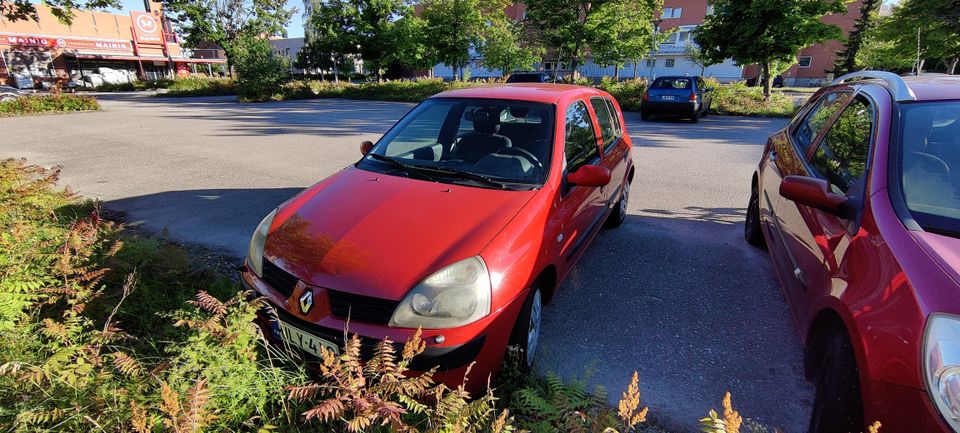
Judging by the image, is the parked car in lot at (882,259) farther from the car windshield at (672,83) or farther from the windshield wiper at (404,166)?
the car windshield at (672,83)

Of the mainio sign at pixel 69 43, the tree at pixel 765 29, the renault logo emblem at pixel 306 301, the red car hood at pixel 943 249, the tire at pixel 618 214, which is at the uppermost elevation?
the mainio sign at pixel 69 43

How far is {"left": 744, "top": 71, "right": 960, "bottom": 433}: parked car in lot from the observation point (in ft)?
4.66

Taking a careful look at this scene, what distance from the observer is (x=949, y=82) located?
102 inches

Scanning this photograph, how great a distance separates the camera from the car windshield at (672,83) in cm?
1470

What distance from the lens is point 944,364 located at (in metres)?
1.35

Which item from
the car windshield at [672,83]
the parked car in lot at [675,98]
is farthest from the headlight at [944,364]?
the car windshield at [672,83]

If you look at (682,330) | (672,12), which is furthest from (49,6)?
(672,12)

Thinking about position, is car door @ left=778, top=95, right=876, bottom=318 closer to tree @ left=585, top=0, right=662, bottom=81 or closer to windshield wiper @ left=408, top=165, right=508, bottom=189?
windshield wiper @ left=408, top=165, right=508, bottom=189

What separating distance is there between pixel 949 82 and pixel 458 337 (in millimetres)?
3163

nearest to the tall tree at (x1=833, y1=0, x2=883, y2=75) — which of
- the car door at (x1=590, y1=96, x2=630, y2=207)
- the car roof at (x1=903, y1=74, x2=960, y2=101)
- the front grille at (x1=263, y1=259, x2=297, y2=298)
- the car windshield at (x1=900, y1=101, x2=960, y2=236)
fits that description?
the car door at (x1=590, y1=96, x2=630, y2=207)

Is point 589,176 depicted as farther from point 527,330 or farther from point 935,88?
point 935,88

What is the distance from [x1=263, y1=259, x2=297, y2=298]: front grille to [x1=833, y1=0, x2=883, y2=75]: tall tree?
46.9 metres

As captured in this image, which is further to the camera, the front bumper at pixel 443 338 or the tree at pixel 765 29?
the tree at pixel 765 29

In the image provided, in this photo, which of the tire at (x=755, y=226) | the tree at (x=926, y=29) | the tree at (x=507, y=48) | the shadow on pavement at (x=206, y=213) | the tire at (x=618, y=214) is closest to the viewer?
the tire at (x=755, y=226)
